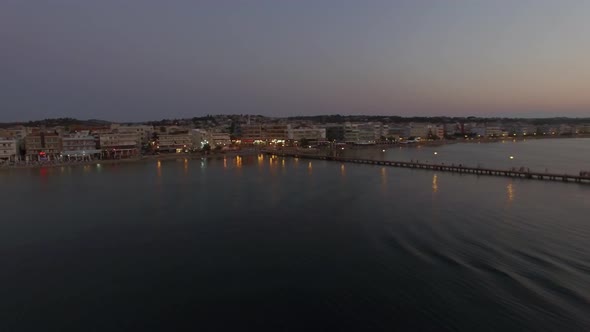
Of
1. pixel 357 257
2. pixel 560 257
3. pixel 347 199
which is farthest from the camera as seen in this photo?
pixel 347 199

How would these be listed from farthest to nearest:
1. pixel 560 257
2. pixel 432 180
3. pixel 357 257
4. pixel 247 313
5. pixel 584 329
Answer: pixel 432 180
pixel 357 257
pixel 560 257
pixel 247 313
pixel 584 329

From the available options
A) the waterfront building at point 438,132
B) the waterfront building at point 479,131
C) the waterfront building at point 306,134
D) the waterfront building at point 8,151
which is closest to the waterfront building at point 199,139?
the waterfront building at point 306,134

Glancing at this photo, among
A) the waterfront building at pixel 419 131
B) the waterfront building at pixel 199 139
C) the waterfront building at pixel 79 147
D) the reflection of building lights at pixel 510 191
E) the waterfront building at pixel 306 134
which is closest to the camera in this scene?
the reflection of building lights at pixel 510 191

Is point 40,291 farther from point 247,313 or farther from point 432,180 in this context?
point 432,180

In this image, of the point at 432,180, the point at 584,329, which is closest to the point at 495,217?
the point at 584,329

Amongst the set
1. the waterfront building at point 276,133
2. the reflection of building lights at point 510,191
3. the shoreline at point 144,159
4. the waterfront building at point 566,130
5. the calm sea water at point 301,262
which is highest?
the waterfront building at point 276,133

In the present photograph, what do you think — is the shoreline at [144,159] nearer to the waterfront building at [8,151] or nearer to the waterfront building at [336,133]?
the waterfront building at [8,151]

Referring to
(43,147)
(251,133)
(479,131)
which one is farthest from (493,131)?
(43,147)
